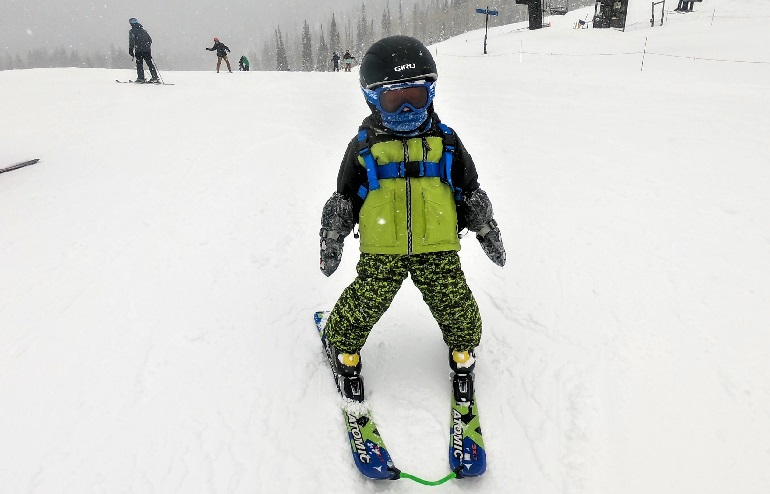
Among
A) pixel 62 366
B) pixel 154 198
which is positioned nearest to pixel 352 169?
pixel 62 366

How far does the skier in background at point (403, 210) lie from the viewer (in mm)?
2369

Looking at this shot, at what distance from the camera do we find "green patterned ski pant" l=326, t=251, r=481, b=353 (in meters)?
2.59

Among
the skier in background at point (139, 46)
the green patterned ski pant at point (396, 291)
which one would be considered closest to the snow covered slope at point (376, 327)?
the green patterned ski pant at point (396, 291)

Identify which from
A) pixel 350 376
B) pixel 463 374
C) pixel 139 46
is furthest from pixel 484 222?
pixel 139 46

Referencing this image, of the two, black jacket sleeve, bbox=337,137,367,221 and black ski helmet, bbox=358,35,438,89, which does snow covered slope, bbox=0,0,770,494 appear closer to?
black jacket sleeve, bbox=337,137,367,221

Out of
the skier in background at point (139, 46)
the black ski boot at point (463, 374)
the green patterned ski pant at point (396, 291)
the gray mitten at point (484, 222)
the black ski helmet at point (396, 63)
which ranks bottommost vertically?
the black ski boot at point (463, 374)

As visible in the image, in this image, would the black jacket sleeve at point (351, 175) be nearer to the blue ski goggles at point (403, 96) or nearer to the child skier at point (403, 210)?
the child skier at point (403, 210)

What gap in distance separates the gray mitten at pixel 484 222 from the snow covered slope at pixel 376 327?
0.90m

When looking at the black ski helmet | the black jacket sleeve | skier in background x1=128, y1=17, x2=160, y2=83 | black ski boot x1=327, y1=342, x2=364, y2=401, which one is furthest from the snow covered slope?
skier in background x1=128, y1=17, x2=160, y2=83

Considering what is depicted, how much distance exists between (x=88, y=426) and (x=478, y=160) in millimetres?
5805

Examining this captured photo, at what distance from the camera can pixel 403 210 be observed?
2436mm

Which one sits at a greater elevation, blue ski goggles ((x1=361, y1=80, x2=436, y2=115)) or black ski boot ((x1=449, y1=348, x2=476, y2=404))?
blue ski goggles ((x1=361, y1=80, x2=436, y2=115))

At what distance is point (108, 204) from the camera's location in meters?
5.43

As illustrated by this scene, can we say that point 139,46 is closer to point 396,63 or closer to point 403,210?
point 396,63
